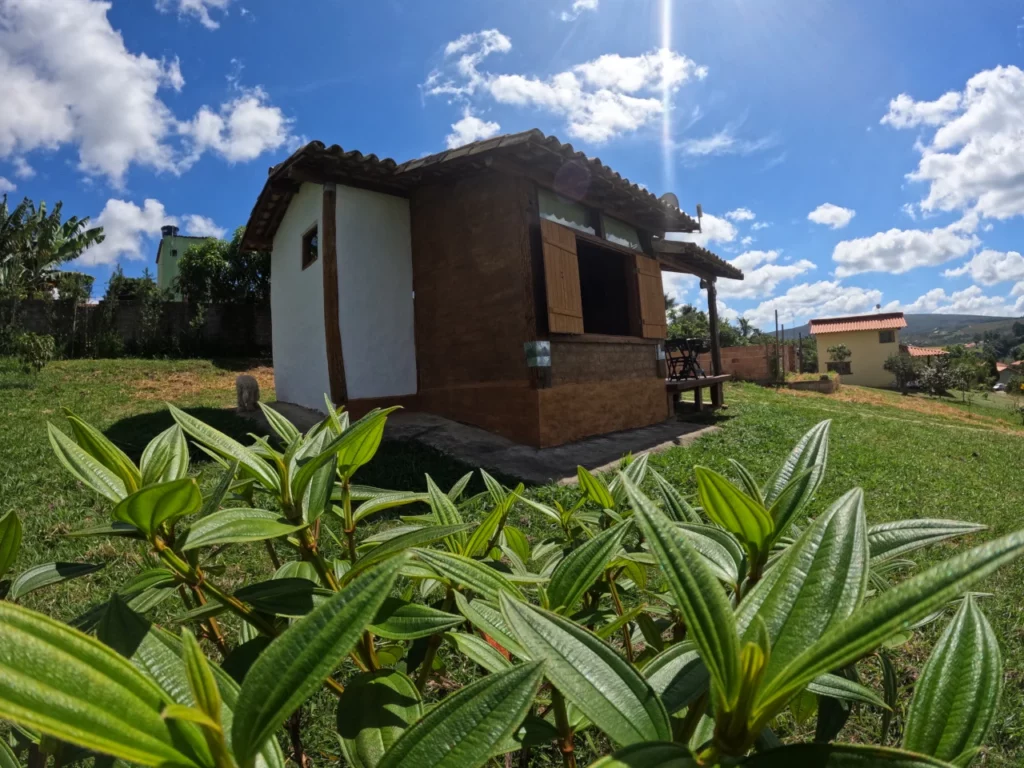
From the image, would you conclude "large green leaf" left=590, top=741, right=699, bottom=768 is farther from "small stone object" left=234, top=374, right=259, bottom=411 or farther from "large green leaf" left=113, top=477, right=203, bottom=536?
"small stone object" left=234, top=374, right=259, bottom=411

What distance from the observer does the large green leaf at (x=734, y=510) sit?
56 centimetres

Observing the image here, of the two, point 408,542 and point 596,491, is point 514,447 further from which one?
point 408,542

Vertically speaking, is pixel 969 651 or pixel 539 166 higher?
pixel 539 166

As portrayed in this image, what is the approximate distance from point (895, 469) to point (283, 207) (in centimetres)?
896

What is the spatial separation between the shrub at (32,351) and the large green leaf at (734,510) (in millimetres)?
12941

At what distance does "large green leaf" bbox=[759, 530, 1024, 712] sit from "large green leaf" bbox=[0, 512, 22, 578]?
71 cm

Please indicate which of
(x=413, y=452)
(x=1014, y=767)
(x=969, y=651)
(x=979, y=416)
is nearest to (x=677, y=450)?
(x=413, y=452)

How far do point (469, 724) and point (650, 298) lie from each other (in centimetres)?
917

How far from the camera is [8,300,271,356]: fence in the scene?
557 inches

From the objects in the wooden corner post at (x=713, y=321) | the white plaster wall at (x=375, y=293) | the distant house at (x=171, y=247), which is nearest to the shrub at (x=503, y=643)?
the white plaster wall at (x=375, y=293)

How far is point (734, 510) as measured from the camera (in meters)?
0.57

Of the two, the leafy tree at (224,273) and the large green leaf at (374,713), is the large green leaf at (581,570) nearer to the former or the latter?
the large green leaf at (374,713)

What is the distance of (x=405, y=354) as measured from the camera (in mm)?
7602

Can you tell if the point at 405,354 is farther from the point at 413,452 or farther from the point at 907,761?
the point at 907,761
